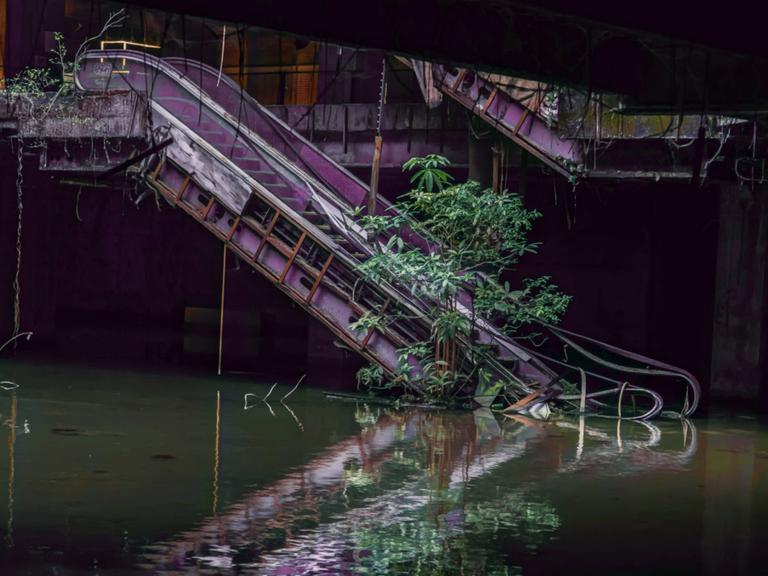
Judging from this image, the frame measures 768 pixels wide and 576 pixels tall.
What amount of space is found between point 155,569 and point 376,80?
52.1ft

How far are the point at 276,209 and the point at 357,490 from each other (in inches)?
284

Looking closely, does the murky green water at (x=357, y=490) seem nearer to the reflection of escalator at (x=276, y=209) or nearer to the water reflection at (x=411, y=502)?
the water reflection at (x=411, y=502)

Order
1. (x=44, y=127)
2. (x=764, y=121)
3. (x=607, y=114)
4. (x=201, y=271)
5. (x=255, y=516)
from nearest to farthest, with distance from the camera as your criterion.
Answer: (x=255, y=516) → (x=764, y=121) → (x=607, y=114) → (x=44, y=127) → (x=201, y=271)

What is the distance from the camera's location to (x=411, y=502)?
10.7m

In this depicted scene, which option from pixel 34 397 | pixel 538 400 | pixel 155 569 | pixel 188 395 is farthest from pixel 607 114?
pixel 155 569

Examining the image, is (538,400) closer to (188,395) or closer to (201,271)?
(188,395)

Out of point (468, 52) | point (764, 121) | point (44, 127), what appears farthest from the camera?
point (44, 127)

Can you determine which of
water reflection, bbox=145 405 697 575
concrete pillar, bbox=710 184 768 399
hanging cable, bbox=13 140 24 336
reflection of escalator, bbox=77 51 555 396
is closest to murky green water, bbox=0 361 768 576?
water reflection, bbox=145 405 697 575

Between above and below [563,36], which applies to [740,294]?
below

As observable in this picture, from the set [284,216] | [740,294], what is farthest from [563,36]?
[740,294]

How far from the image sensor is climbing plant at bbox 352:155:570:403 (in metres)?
16.8

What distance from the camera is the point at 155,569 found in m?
8.16

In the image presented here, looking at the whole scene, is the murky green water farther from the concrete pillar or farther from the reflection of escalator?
the concrete pillar

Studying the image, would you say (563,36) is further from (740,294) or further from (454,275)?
(740,294)
